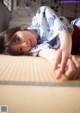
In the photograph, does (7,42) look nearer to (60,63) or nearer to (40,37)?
(40,37)

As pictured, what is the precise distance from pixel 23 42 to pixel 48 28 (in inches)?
6.5

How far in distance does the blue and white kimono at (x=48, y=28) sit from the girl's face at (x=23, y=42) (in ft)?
0.11

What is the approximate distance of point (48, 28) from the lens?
1113 millimetres

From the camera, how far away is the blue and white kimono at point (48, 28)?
1032mm

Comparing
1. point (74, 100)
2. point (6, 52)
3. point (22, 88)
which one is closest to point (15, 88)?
point (22, 88)

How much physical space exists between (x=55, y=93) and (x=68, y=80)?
0.27 feet

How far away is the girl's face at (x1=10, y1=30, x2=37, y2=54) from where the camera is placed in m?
1.06

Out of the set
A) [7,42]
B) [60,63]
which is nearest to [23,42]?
[7,42]

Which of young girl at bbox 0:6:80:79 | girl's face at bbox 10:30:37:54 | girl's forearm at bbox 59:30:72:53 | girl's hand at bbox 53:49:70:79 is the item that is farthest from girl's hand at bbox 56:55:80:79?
girl's face at bbox 10:30:37:54

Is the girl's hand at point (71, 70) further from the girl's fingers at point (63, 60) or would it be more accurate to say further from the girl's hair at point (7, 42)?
the girl's hair at point (7, 42)

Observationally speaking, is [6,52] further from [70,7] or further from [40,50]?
[70,7]

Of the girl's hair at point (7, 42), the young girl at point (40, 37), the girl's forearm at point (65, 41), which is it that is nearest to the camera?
the girl's forearm at point (65, 41)

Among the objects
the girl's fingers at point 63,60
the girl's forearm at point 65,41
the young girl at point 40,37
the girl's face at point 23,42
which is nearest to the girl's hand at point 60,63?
the girl's fingers at point 63,60

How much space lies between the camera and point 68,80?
49 cm
